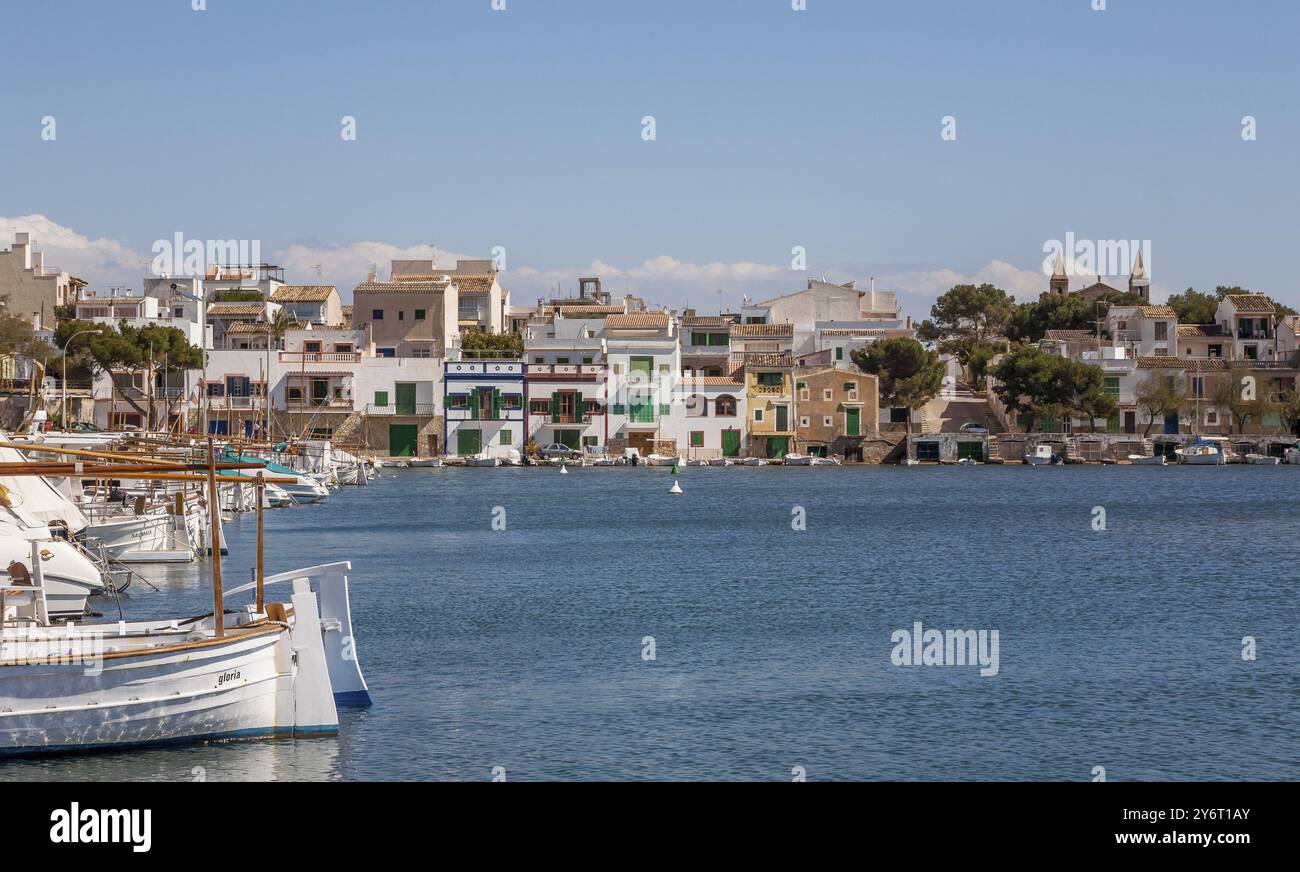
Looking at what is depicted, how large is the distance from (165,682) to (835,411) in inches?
3255

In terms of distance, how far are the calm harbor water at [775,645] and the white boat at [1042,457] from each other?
40.0 m

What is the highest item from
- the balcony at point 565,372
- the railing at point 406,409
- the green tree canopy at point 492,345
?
the green tree canopy at point 492,345

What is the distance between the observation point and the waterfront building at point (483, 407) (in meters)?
91.8

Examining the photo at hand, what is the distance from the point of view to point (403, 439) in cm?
9406

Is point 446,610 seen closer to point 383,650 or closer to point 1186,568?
point 383,650

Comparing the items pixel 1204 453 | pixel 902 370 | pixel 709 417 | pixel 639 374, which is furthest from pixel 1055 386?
pixel 639 374

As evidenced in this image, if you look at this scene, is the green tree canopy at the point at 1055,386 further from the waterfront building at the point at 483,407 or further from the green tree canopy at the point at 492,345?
the waterfront building at the point at 483,407

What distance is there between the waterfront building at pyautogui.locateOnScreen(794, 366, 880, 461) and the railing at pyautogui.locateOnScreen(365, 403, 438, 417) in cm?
2235

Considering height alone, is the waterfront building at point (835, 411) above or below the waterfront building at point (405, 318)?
below

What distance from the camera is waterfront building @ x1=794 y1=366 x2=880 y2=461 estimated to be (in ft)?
319

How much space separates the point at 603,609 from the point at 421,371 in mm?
61128

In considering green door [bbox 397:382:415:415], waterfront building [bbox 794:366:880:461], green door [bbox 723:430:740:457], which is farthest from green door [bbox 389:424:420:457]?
waterfront building [bbox 794:366:880:461]

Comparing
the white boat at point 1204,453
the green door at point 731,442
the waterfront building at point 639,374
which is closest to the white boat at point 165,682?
the waterfront building at point 639,374
